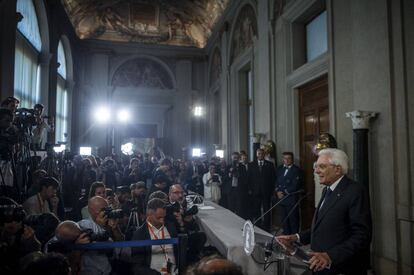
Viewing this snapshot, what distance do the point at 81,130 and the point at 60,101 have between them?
287 cm

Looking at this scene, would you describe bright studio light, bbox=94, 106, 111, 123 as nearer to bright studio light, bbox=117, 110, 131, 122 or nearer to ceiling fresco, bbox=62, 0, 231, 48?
bright studio light, bbox=117, 110, 131, 122

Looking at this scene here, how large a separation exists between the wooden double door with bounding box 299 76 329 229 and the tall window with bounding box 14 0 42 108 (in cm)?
740

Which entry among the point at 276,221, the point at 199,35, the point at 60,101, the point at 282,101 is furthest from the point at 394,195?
the point at 199,35

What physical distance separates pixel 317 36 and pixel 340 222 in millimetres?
5883

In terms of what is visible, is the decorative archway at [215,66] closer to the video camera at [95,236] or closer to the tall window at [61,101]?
the tall window at [61,101]

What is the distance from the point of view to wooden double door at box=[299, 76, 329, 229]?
6645 millimetres

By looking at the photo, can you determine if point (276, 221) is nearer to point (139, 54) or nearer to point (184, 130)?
point (184, 130)

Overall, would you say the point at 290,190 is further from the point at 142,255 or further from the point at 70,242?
the point at 70,242

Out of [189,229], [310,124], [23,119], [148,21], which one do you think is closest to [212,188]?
[310,124]

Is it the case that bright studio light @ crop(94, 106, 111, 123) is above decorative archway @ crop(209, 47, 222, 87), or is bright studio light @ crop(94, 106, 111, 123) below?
below

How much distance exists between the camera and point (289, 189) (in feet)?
21.2

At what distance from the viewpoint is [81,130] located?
16.1 metres

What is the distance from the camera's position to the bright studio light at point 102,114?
16.5 meters

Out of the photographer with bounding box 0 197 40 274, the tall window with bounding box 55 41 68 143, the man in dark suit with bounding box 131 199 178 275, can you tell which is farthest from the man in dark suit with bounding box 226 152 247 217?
the tall window with bounding box 55 41 68 143
